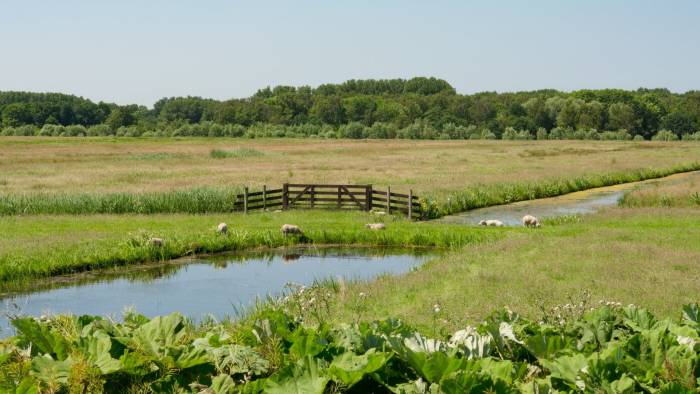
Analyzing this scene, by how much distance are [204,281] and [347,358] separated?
1899cm

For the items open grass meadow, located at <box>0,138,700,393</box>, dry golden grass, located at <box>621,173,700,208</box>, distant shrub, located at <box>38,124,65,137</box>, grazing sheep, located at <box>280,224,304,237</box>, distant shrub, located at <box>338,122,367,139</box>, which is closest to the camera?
open grass meadow, located at <box>0,138,700,393</box>

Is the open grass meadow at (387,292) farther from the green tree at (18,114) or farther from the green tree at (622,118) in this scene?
the green tree at (18,114)

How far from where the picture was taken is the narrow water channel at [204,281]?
2094 centimetres

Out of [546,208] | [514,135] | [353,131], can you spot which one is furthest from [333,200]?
[514,135]

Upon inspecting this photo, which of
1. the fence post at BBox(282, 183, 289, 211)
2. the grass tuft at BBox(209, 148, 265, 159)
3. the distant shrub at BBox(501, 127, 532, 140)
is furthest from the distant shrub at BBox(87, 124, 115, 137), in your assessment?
the fence post at BBox(282, 183, 289, 211)

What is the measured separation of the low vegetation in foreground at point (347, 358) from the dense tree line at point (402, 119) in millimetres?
130546

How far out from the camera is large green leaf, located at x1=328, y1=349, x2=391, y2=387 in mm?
5785

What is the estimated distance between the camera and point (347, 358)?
20.1 ft

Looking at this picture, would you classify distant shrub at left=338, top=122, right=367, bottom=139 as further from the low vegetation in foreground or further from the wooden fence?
the low vegetation in foreground

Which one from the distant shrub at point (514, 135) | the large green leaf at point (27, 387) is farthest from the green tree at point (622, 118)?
the large green leaf at point (27, 387)

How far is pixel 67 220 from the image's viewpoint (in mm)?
34438

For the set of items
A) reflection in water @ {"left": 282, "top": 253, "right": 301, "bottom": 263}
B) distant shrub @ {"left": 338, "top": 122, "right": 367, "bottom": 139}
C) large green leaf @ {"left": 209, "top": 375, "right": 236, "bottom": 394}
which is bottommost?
reflection in water @ {"left": 282, "top": 253, "right": 301, "bottom": 263}

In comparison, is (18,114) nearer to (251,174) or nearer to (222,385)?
(251,174)

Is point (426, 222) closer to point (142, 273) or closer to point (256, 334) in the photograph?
point (142, 273)
